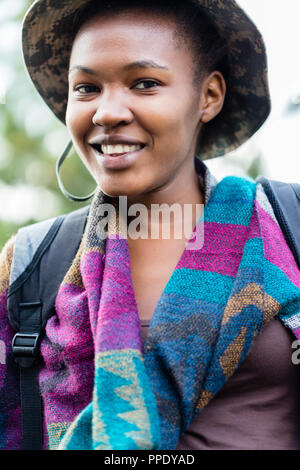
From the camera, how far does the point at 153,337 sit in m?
1.57

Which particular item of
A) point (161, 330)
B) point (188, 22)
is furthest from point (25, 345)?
point (188, 22)

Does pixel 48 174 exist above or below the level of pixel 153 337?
above

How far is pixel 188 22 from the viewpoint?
1831mm

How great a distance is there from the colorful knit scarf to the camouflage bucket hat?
480 mm

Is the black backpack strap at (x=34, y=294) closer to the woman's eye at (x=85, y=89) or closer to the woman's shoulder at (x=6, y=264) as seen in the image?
the woman's shoulder at (x=6, y=264)

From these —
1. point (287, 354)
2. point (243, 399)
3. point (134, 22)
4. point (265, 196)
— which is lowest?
point (243, 399)

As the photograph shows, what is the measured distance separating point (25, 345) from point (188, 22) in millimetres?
1199

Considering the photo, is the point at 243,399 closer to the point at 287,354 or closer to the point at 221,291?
the point at 287,354

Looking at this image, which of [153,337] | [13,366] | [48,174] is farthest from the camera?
[48,174]

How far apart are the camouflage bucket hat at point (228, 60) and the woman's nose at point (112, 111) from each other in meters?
0.40

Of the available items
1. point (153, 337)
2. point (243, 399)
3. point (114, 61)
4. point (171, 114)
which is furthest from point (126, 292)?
point (114, 61)

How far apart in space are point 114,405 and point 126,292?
337 millimetres

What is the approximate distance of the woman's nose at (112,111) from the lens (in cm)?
164
